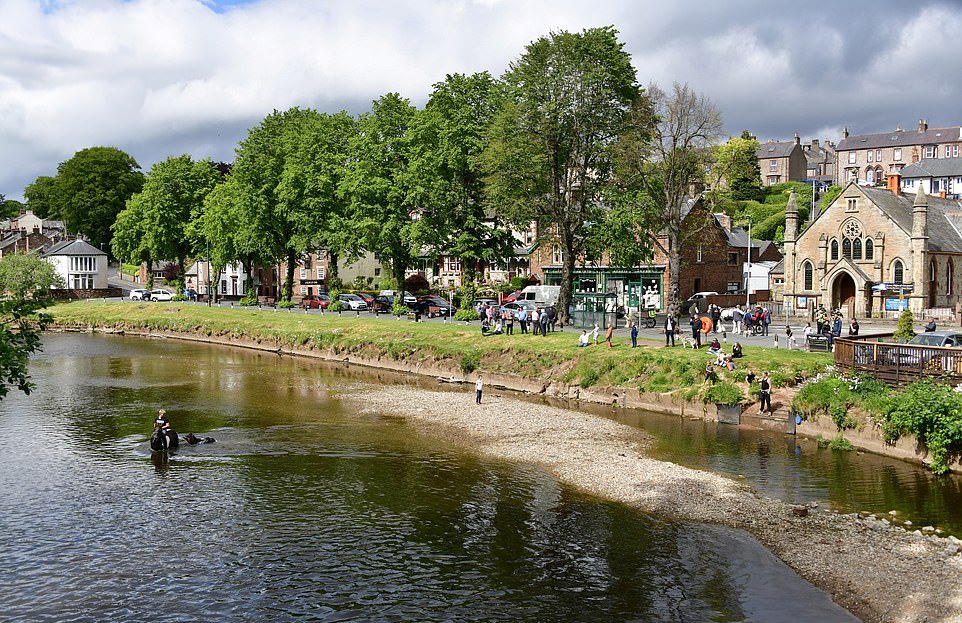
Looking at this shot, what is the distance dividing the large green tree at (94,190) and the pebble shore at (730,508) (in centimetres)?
10927

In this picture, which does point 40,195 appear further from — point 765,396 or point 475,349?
point 765,396

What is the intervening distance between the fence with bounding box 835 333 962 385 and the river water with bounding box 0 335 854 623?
15.2 m

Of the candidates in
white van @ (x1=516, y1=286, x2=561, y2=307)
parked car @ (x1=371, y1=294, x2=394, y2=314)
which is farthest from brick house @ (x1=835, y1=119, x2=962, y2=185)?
parked car @ (x1=371, y1=294, x2=394, y2=314)

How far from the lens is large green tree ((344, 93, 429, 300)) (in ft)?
232

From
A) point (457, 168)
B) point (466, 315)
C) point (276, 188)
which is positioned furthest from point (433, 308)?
point (276, 188)

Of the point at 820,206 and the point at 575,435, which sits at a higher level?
the point at 820,206

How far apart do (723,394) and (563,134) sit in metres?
27.0

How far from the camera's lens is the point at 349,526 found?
77.7 feet

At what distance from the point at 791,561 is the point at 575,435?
14896 millimetres

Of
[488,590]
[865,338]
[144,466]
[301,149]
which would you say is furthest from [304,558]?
[301,149]

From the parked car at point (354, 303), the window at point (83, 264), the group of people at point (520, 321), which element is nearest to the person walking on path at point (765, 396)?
the group of people at point (520, 321)

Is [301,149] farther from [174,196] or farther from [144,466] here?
[144,466]

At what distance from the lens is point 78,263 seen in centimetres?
11494

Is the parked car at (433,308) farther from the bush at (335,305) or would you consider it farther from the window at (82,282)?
the window at (82,282)
